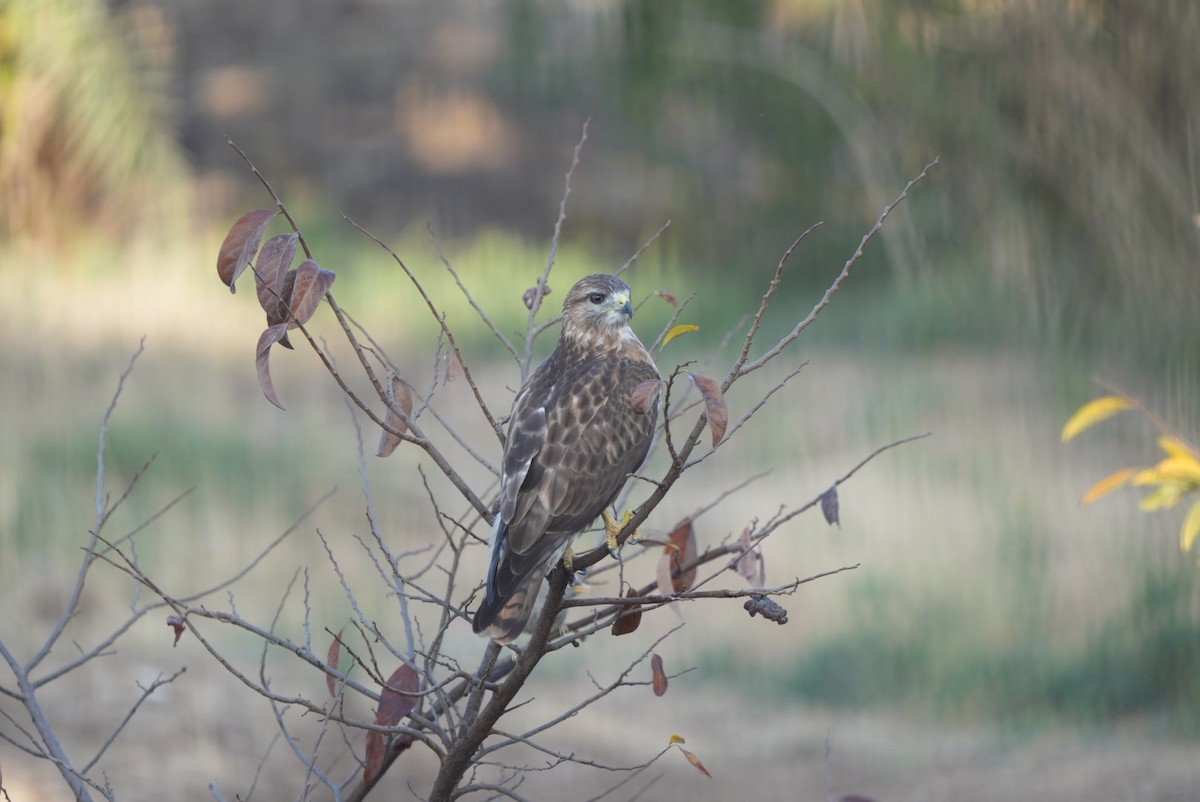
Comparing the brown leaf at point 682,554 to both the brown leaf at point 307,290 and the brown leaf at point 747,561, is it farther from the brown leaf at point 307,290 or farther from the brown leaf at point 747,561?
the brown leaf at point 307,290

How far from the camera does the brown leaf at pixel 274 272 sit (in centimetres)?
141

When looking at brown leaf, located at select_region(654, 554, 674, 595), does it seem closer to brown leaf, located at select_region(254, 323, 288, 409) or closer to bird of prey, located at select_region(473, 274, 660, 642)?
bird of prey, located at select_region(473, 274, 660, 642)

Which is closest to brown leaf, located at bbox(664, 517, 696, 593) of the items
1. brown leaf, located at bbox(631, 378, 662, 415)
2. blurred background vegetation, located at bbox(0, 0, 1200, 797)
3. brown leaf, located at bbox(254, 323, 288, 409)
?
brown leaf, located at bbox(631, 378, 662, 415)

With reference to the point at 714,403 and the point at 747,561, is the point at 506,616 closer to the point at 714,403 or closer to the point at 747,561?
the point at 747,561

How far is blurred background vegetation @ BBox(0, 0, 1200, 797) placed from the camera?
403 cm

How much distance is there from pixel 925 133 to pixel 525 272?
2.48 meters

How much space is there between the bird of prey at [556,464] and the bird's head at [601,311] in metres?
0.07

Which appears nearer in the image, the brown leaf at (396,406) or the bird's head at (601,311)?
the brown leaf at (396,406)

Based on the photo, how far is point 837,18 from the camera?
5.27 m

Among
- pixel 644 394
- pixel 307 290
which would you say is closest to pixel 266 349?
pixel 307 290

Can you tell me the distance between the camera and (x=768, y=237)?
6.57 metres

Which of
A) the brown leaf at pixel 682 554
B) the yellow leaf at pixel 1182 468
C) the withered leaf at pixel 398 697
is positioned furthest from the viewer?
the yellow leaf at pixel 1182 468

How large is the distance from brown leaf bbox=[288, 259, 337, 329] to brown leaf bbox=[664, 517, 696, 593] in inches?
22.4

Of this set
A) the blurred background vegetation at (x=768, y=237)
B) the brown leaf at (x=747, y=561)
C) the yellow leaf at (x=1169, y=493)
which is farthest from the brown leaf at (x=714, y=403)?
the blurred background vegetation at (x=768, y=237)
